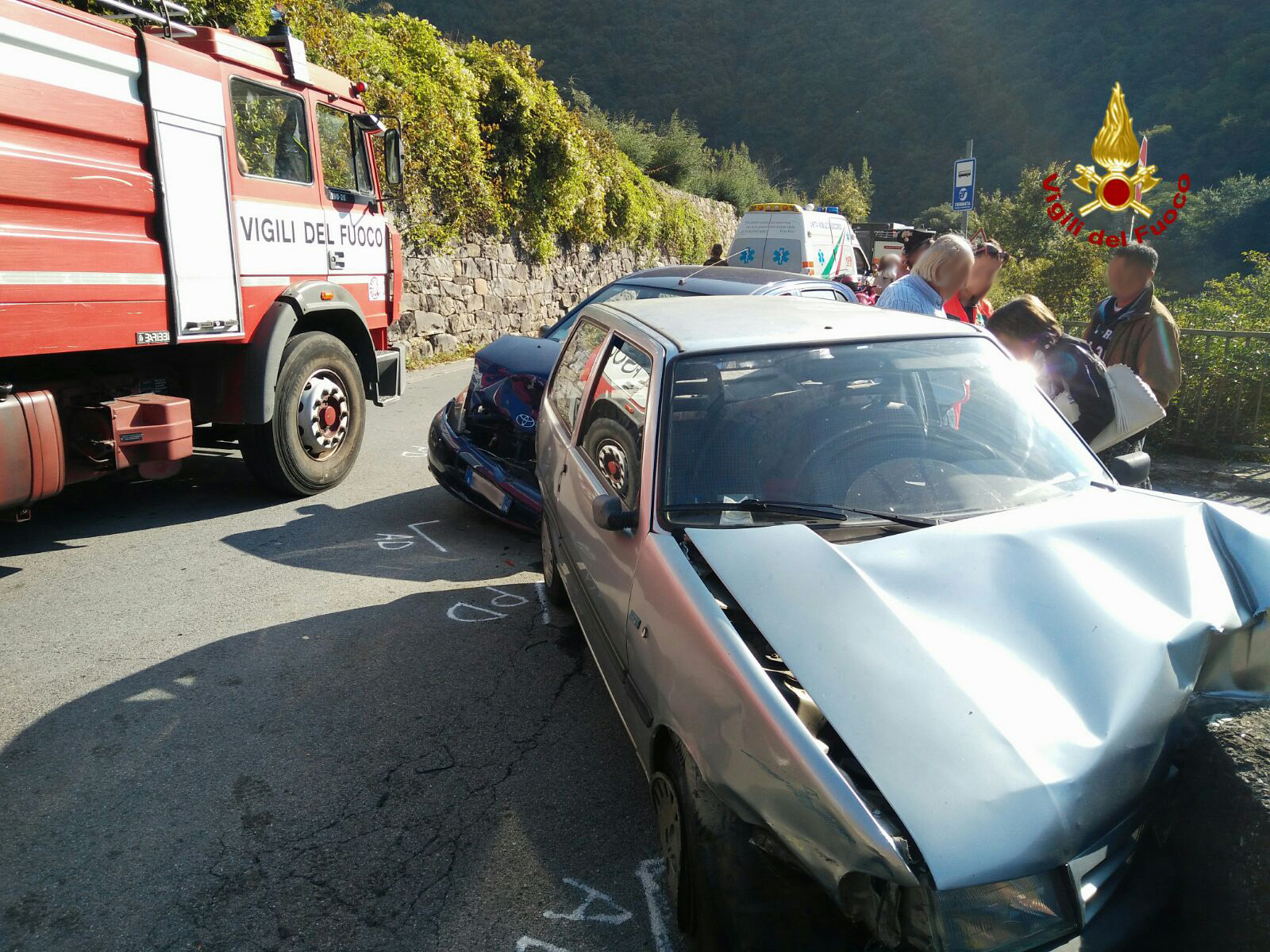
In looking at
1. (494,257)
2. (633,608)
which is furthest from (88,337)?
(494,257)

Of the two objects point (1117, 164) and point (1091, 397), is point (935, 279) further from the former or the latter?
point (1117, 164)

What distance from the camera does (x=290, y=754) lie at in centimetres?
326

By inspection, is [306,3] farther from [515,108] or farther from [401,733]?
[401,733]

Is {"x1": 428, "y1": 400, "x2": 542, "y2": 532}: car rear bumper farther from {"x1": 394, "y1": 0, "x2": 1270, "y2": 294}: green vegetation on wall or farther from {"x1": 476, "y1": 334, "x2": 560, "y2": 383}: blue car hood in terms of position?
{"x1": 394, "y1": 0, "x2": 1270, "y2": 294}: green vegetation on wall

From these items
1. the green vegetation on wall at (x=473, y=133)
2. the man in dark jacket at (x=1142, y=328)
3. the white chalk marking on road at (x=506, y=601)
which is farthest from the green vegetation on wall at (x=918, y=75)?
the white chalk marking on road at (x=506, y=601)

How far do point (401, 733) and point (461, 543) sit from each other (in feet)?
7.59

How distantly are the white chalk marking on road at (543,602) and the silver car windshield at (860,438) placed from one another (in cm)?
193

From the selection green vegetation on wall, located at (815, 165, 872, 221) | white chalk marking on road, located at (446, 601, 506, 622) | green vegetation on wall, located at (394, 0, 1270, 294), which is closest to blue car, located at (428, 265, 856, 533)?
white chalk marking on road, located at (446, 601, 506, 622)

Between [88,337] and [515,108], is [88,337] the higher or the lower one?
the lower one

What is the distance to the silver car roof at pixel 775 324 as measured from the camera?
3199 mm

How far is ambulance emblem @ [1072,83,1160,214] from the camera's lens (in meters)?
8.06

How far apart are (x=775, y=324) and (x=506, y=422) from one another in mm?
2668

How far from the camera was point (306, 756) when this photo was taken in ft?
10.7

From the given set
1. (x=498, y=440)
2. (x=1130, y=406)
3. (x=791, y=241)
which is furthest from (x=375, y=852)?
(x=791, y=241)
